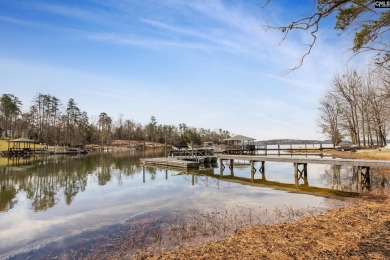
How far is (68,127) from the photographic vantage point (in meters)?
86.9

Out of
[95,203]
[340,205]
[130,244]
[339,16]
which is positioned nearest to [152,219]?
[130,244]

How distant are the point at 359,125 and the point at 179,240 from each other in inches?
1845

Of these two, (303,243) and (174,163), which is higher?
(174,163)

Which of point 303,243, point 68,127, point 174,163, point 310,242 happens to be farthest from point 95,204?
point 68,127

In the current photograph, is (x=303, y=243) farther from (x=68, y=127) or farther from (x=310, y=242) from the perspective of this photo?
(x=68, y=127)

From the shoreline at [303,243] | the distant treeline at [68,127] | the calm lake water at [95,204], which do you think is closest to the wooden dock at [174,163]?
the calm lake water at [95,204]

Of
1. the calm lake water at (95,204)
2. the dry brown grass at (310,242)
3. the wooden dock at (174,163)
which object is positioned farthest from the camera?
the wooden dock at (174,163)

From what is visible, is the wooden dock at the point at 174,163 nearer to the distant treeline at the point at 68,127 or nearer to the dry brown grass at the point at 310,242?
the dry brown grass at the point at 310,242

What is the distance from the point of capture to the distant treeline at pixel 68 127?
77.2 m

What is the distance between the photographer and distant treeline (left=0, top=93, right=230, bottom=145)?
77.2m

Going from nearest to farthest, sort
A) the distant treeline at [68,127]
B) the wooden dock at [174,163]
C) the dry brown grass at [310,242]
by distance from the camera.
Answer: the dry brown grass at [310,242] → the wooden dock at [174,163] → the distant treeline at [68,127]

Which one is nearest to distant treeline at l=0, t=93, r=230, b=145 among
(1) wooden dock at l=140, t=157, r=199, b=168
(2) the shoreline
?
(1) wooden dock at l=140, t=157, r=199, b=168

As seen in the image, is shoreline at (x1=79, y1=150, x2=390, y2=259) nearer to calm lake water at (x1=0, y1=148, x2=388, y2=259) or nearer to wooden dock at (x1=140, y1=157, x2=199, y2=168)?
calm lake water at (x1=0, y1=148, x2=388, y2=259)

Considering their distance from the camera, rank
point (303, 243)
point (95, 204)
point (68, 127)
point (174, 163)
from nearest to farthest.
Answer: point (303, 243) → point (95, 204) → point (174, 163) → point (68, 127)
